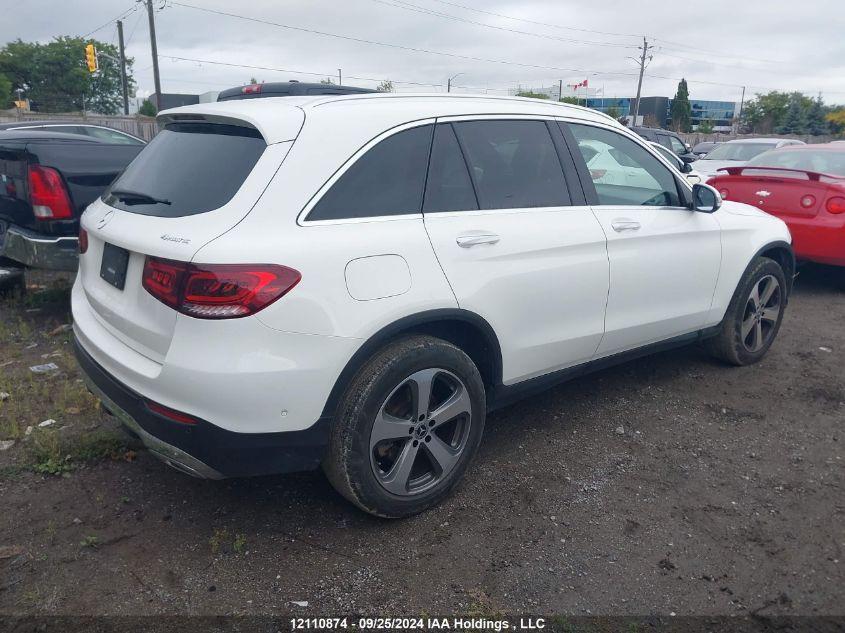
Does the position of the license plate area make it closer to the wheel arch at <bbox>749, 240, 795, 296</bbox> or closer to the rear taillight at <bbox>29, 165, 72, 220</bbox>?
the rear taillight at <bbox>29, 165, 72, 220</bbox>

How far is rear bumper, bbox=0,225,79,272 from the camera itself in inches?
199

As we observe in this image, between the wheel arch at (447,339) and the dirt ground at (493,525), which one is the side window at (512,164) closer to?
the wheel arch at (447,339)

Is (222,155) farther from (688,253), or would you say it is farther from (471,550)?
(688,253)

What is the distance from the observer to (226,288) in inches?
96.7

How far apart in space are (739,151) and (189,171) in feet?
42.0

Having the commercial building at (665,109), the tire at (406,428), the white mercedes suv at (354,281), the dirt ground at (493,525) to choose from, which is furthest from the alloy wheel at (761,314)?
the commercial building at (665,109)

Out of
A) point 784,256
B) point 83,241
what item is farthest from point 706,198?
point 83,241

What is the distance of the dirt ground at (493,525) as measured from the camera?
265 centimetres

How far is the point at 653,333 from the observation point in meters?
4.19

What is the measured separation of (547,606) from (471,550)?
0.43m

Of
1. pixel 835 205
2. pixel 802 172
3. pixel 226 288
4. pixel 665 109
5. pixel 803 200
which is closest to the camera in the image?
pixel 226 288

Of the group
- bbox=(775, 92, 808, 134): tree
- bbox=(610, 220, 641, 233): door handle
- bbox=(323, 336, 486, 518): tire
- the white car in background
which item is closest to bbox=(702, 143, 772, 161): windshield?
the white car in background

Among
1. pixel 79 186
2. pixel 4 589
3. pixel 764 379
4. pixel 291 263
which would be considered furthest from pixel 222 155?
pixel 764 379

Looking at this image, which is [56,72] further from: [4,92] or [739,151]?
Result: [739,151]
